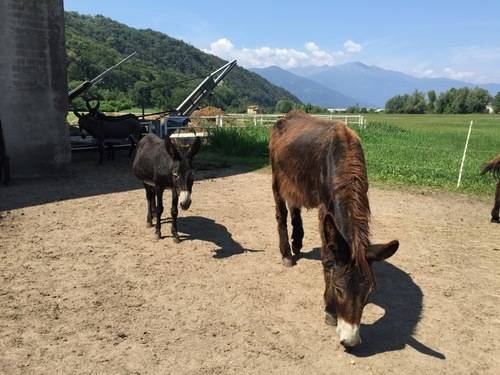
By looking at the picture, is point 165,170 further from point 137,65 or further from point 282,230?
point 137,65

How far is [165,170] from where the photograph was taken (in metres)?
6.70

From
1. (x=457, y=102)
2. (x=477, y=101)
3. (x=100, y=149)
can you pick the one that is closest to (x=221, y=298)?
(x=100, y=149)

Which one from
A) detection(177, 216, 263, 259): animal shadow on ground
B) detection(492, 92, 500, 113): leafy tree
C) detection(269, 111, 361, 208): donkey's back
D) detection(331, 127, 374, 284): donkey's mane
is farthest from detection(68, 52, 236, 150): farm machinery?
detection(492, 92, 500, 113): leafy tree

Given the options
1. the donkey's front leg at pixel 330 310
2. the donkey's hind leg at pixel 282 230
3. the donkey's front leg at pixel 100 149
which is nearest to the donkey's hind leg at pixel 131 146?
the donkey's front leg at pixel 100 149

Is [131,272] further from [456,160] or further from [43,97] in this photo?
[456,160]

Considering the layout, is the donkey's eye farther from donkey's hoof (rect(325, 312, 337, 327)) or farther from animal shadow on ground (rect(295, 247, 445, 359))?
donkey's hoof (rect(325, 312, 337, 327))

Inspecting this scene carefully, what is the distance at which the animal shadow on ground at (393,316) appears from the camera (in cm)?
401

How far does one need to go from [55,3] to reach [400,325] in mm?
12353

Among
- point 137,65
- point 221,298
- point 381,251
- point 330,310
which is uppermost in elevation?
point 137,65

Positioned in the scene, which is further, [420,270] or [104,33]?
[104,33]

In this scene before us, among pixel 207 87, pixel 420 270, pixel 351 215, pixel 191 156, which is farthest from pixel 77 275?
pixel 207 87

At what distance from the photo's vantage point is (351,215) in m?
3.79

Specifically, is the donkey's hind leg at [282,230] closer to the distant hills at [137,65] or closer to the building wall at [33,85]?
the building wall at [33,85]

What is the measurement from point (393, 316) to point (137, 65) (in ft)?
319
